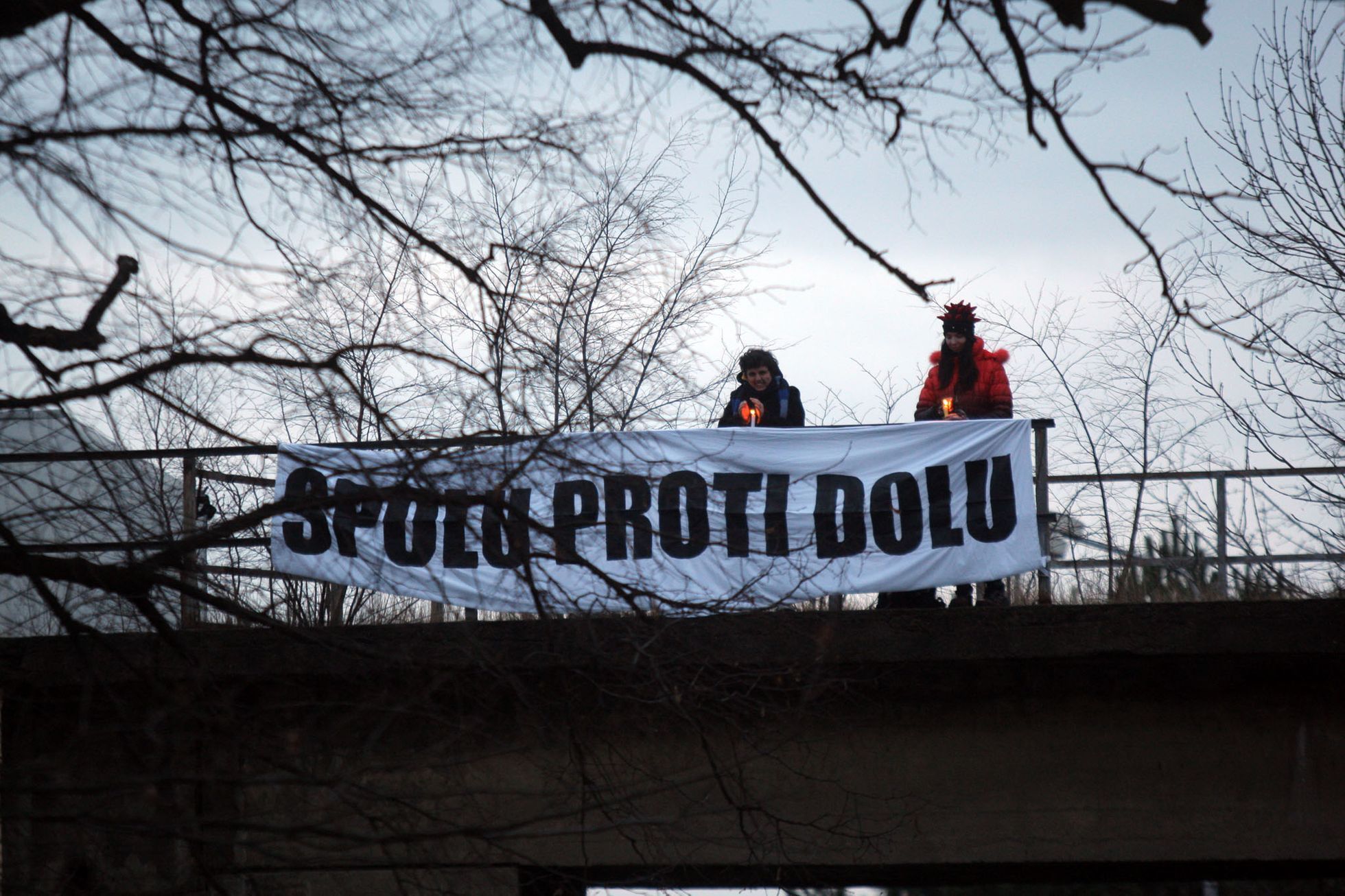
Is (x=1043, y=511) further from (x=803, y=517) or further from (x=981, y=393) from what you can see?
(x=803, y=517)

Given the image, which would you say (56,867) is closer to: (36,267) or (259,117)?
(36,267)

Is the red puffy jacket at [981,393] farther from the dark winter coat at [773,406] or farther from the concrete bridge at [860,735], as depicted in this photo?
the concrete bridge at [860,735]

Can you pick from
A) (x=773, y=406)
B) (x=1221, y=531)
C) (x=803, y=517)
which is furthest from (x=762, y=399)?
(x=1221, y=531)

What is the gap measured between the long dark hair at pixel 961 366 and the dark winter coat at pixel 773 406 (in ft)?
3.29

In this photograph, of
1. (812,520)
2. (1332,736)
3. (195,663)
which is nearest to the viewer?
(195,663)

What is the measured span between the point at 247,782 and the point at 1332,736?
6627 mm

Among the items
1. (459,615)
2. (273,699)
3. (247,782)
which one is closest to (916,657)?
(459,615)

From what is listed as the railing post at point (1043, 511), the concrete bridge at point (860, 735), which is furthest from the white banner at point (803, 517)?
the concrete bridge at point (860, 735)

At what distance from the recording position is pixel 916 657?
7.54m

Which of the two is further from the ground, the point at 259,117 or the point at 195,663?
the point at 259,117

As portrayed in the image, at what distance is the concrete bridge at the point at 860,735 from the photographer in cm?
561

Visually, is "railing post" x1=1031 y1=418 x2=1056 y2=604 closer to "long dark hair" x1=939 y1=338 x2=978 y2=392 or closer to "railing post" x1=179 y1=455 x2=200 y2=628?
"long dark hair" x1=939 y1=338 x2=978 y2=392

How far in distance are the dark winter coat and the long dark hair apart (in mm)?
1004

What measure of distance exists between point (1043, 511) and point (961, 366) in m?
1.23
